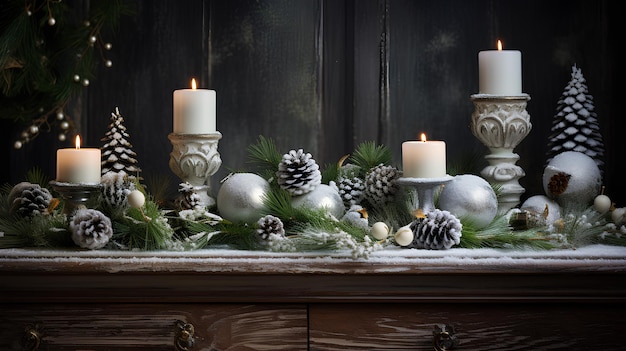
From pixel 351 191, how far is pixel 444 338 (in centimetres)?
35

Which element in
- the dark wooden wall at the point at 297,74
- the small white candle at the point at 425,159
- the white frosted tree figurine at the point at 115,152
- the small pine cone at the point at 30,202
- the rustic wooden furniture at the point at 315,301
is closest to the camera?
the rustic wooden furniture at the point at 315,301

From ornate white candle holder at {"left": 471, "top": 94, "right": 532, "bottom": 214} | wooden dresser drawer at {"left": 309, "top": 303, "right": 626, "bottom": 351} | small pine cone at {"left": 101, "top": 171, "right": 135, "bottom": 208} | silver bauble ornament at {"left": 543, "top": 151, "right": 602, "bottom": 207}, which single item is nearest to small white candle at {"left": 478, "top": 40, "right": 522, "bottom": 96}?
ornate white candle holder at {"left": 471, "top": 94, "right": 532, "bottom": 214}

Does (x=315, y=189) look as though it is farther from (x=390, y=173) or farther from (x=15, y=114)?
(x=15, y=114)

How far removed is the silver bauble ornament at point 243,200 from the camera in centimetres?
122

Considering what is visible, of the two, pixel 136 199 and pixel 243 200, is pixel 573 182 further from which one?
pixel 136 199

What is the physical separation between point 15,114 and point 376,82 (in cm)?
80

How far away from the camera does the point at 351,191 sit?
51.4 inches

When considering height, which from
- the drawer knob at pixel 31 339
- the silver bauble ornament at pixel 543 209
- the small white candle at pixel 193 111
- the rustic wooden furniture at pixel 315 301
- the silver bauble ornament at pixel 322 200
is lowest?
the drawer knob at pixel 31 339

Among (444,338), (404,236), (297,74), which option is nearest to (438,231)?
(404,236)

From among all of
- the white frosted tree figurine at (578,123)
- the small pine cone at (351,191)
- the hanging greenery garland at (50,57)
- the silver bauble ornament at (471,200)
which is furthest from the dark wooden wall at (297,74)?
the silver bauble ornament at (471,200)

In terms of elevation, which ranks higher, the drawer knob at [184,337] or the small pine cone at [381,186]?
the small pine cone at [381,186]

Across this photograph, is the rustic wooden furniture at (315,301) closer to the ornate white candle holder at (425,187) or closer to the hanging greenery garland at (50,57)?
the ornate white candle holder at (425,187)

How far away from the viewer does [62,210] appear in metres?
1.32

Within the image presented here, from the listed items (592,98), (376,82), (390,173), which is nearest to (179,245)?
(390,173)
